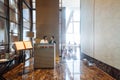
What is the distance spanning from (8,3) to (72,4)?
7962 millimetres

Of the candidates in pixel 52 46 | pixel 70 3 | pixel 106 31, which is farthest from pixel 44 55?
pixel 70 3

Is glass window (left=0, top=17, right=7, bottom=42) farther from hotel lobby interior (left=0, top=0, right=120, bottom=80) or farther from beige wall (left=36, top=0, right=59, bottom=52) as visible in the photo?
beige wall (left=36, top=0, right=59, bottom=52)

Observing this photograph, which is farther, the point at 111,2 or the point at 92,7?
the point at 92,7

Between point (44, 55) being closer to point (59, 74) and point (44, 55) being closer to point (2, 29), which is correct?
point (59, 74)

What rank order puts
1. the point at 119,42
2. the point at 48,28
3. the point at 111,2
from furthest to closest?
the point at 48,28, the point at 111,2, the point at 119,42

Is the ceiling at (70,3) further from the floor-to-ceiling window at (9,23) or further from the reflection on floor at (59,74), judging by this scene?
the reflection on floor at (59,74)

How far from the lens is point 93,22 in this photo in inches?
306

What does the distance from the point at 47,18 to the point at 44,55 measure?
357 centimetres

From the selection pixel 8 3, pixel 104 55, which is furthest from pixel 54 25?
pixel 104 55

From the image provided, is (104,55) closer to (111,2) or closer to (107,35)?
(107,35)

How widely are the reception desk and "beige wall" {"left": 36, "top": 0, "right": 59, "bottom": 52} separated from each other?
291 centimetres

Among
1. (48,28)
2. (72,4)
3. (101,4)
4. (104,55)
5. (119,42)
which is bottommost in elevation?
(104,55)

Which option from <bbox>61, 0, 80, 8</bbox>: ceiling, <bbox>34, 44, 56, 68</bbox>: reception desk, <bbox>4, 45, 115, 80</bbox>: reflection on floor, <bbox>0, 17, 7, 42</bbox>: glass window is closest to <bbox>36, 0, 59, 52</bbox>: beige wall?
<bbox>34, 44, 56, 68</bbox>: reception desk

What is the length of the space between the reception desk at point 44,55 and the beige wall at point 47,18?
291 cm
